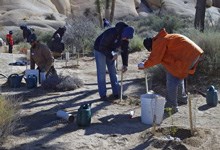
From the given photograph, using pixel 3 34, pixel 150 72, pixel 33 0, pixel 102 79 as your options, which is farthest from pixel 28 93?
pixel 33 0

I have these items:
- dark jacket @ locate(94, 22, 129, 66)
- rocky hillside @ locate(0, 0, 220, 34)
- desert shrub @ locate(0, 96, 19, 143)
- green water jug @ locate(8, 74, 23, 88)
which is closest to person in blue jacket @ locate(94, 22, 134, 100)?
dark jacket @ locate(94, 22, 129, 66)

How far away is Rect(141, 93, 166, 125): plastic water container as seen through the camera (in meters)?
7.59

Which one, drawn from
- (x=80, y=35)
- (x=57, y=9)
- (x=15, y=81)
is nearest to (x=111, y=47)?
(x=15, y=81)

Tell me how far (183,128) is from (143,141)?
81cm

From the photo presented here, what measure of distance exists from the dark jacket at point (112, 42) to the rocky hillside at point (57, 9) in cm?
2945

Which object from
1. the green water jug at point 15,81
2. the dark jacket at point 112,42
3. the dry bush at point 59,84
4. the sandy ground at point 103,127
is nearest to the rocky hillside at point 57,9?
the green water jug at point 15,81

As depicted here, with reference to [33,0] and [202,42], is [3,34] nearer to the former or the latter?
[33,0]

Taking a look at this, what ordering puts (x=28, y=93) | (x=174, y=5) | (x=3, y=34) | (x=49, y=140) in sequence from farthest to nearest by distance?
(x=174, y=5) < (x=3, y=34) < (x=28, y=93) < (x=49, y=140)

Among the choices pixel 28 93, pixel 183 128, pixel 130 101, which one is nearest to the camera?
pixel 183 128

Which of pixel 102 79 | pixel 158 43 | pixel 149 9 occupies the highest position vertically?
pixel 149 9

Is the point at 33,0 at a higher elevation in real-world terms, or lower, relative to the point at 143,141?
higher

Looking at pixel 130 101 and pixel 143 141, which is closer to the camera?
pixel 143 141

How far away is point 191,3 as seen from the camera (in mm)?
67000

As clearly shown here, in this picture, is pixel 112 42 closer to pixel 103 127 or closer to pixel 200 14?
pixel 103 127
